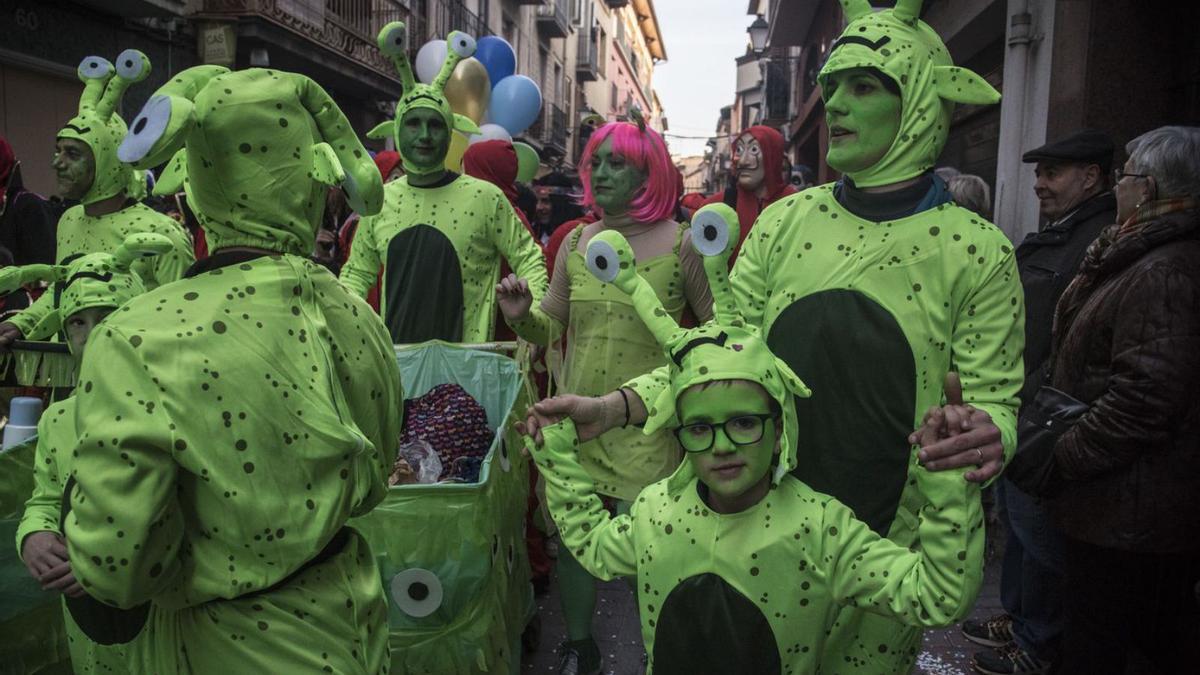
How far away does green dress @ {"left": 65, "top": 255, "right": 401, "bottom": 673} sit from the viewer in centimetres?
142

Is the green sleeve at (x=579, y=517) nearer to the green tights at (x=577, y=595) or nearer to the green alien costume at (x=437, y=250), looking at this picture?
the green tights at (x=577, y=595)

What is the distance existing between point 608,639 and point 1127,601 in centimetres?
192

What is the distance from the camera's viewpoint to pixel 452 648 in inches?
102

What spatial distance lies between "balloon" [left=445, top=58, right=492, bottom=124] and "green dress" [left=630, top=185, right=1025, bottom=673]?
224 inches

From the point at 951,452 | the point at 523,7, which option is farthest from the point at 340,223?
the point at 523,7

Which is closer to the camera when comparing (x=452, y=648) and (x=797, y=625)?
(x=797, y=625)

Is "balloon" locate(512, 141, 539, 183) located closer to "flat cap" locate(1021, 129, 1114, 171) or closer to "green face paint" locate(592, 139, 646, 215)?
"green face paint" locate(592, 139, 646, 215)

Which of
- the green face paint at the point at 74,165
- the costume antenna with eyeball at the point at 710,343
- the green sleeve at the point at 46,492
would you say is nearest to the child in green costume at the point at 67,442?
the green sleeve at the point at 46,492

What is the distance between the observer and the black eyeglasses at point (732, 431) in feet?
6.07

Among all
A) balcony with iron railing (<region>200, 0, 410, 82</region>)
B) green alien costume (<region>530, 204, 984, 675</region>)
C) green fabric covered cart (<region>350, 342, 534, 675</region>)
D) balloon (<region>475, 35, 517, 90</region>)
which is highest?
balcony with iron railing (<region>200, 0, 410, 82</region>)

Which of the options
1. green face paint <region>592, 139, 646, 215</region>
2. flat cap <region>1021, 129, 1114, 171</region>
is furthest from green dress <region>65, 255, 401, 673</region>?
flat cap <region>1021, 129, 1114, 171</region>

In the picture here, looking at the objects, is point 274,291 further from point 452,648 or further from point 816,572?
point 452,648

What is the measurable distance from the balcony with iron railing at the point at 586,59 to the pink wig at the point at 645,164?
117 ft

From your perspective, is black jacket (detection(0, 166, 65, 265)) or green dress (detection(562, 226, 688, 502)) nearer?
green dress (detection(562, 226, 688, 502))
